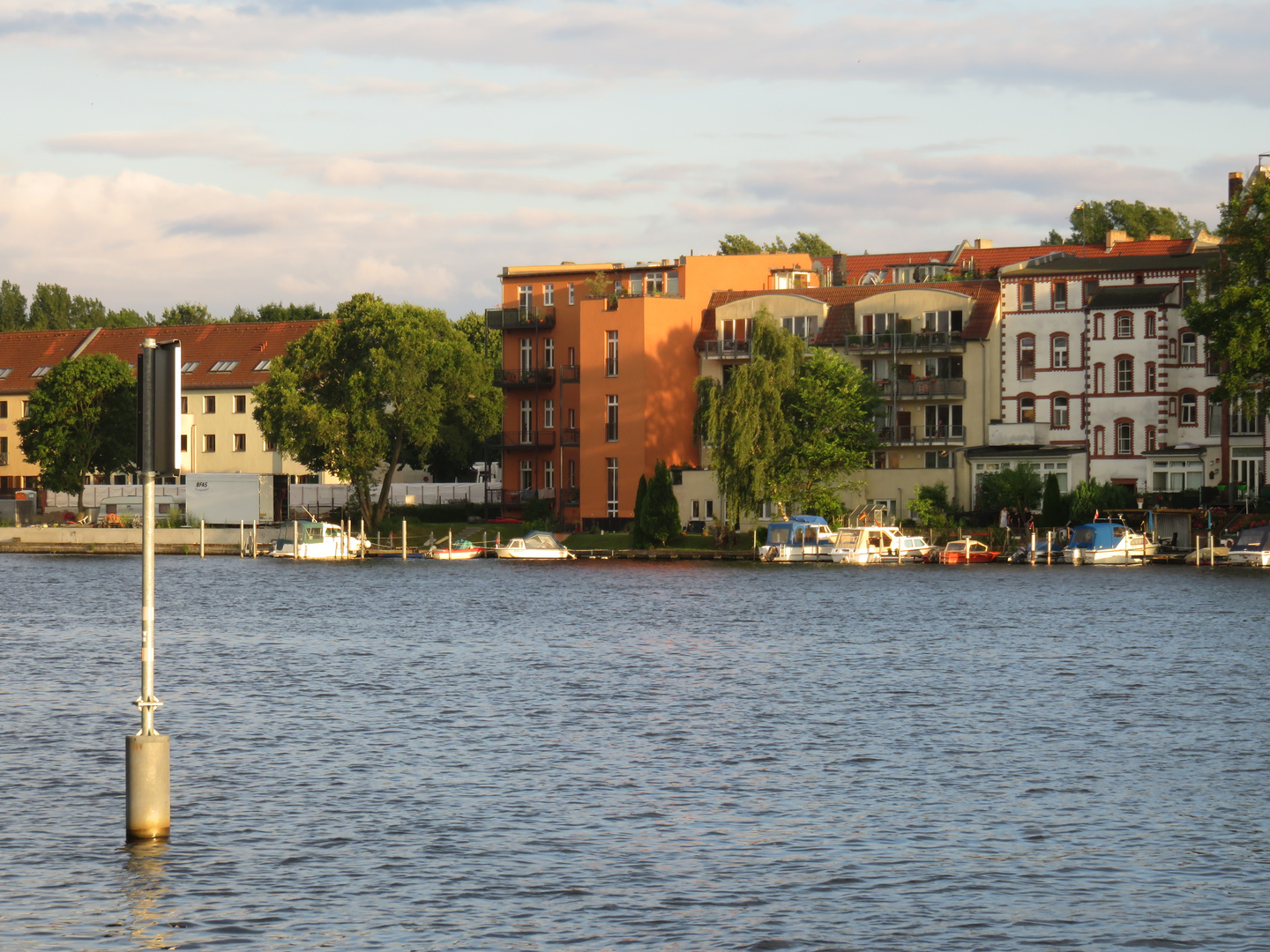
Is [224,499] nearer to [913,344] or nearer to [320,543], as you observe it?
[320,543]

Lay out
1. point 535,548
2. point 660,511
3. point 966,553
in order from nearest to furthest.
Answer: point 966,553 → point 660,511 → point 535,548

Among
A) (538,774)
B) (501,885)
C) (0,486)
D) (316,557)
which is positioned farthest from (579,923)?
(0,486)

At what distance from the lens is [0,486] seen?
Answer: 549 feet

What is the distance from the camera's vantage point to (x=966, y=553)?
108 metres

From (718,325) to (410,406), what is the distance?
23479 millimetres

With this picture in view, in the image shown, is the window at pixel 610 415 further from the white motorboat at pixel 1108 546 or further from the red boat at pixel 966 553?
the white motorboat at pixel 1108 546

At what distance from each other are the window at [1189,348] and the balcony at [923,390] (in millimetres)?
15137

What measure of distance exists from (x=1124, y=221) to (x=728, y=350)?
70.0 meters

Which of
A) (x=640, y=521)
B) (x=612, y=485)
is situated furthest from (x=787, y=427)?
(x=612, y=485)

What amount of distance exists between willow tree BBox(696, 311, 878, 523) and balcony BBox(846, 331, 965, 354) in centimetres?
663

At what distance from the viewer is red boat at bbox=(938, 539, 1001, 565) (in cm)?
10756

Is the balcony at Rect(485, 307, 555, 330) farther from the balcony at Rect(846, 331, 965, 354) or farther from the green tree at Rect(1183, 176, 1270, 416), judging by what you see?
the green tree at Rect(1183, 176, 1270, 416)

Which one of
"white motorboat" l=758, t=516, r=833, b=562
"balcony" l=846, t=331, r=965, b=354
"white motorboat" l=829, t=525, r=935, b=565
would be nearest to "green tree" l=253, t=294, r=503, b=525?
"white motorboat" l=758, t=516, r=833, b=562

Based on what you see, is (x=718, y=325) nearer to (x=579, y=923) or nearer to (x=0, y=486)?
(x=0, y=486)
